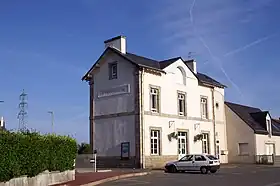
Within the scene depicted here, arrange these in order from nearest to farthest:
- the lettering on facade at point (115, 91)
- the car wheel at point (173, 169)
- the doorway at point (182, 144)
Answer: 1. the car wheel at point (173, 169)
2. the lettering on facade at point (115, 91)
3. the doorway at point (182, 144)

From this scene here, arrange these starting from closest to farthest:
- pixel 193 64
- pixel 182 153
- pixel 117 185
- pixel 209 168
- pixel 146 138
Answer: pixel 117 185
pixel 209 168
pixel 146 138
pixel 182 153
pixel 193 64

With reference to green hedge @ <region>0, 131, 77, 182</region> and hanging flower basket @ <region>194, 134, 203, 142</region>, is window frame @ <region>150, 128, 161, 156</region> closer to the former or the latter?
hanging flower basket @ <region>194, 134, 203, 142</region>

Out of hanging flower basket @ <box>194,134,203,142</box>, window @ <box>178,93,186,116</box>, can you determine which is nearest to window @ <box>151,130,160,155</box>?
window @ <box>178,93,186,116</box>

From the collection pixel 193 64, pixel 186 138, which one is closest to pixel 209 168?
pixel 186 138

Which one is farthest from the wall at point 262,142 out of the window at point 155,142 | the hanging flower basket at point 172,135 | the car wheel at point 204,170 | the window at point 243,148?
the car wheel at point 204,170

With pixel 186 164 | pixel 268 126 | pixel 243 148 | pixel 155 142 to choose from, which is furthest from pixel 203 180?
pixel 268 126

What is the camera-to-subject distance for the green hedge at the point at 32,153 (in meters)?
17.5

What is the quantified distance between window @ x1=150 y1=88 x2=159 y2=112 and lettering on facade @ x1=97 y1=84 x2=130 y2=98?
212cm

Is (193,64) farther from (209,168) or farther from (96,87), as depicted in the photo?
(209,168)

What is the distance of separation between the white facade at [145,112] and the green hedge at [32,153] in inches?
507

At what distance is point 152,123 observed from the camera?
1420 inches

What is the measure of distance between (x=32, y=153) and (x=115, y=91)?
61.5ft

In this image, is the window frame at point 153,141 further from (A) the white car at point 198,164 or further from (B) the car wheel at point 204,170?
(B) the car wheel at point 204,170

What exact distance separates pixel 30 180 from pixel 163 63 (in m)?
23.3
